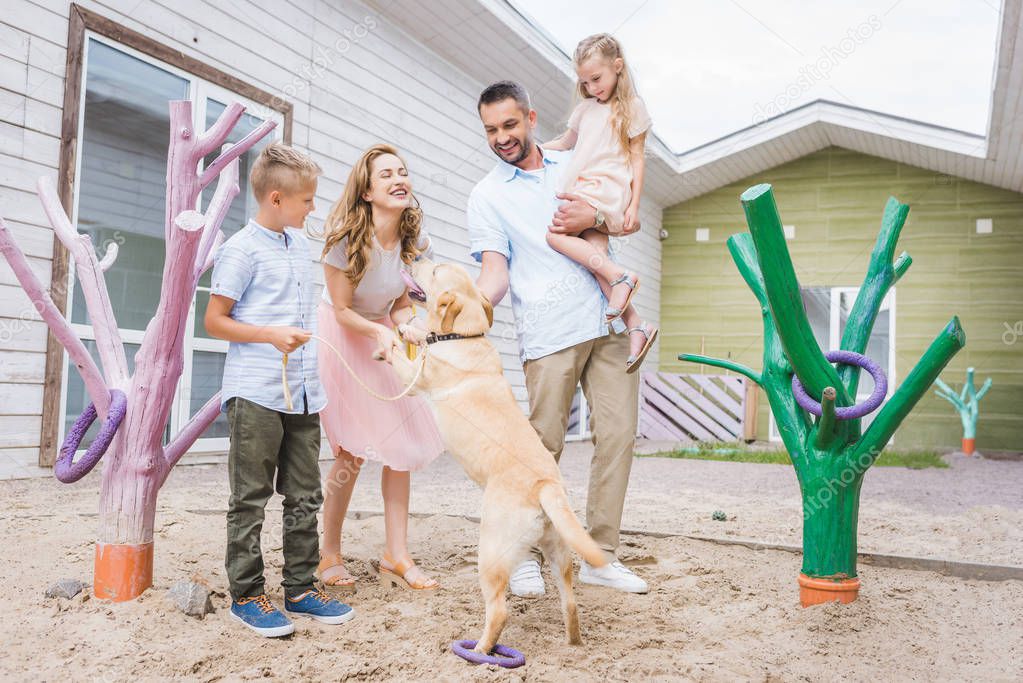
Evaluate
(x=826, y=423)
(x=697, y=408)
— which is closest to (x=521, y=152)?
(x=826, y=423)

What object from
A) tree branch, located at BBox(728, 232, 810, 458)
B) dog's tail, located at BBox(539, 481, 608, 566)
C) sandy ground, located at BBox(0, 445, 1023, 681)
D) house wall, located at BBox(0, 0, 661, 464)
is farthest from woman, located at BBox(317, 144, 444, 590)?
house wall, located at BBox(0, 0, 661, 464)

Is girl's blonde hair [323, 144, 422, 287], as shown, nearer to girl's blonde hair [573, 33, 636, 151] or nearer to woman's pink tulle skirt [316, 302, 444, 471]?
woman's pink tulle skirt [316, 302, 444, 471]

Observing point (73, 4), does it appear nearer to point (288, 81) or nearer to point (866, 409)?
point (288, 81)

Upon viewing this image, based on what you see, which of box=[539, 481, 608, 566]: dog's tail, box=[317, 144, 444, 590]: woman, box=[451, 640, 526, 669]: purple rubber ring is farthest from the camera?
box=[317, 144, 444, 590]: woman

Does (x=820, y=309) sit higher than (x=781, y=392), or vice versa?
(x=820, y=309)

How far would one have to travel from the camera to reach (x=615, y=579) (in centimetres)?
273

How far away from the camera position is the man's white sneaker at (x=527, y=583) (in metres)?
2.66

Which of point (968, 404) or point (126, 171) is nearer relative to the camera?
point (126, 171)

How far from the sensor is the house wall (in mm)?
4340

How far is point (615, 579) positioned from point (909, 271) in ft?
37.0

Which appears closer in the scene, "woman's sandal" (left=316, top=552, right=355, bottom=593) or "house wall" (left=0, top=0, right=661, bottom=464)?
"woman's sandal" (left=316, top=552, right=355, bottom=593)

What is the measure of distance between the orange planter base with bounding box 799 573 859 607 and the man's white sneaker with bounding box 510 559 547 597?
917mm

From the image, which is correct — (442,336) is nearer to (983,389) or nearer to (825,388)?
(825,388)

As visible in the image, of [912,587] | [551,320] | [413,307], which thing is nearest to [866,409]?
[912,587]
